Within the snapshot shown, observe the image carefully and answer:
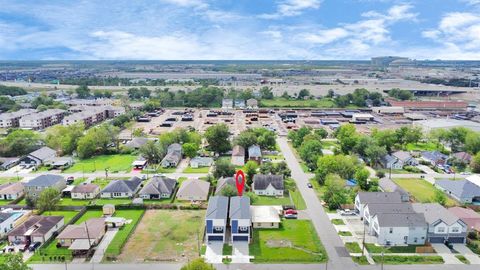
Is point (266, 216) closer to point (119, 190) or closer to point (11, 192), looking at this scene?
point (119, 190)

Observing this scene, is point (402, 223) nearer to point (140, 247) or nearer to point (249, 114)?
point (140, 247)

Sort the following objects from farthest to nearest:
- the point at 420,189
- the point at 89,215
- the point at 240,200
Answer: the point at 420,189 < the point at 89,215 < the point at 240,200

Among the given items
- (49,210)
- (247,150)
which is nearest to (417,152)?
(247,150)

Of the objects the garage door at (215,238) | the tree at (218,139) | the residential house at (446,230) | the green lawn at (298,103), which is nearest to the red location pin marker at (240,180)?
the garage door at (215,238)

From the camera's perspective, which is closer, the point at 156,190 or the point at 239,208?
the point at 239,208

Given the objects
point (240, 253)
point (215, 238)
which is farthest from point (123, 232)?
point (240, 253)

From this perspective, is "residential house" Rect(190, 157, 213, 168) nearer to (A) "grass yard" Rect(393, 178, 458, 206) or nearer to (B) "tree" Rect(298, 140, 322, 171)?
(B) "tree" Rect(298, 140, 322, 171)

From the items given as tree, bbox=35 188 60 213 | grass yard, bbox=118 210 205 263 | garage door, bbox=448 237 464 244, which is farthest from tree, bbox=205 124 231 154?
garage door, bbox=448 237 464 244
